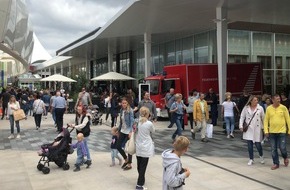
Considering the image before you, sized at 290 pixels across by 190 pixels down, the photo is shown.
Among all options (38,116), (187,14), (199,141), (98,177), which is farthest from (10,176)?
(187,14)

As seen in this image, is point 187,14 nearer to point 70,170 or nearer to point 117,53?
point 70,170

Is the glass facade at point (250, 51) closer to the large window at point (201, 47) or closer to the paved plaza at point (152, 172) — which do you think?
the large window at point (201, 47)

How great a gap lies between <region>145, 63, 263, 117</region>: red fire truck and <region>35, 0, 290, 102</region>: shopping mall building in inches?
40.8

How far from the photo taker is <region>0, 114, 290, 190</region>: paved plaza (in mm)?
7297

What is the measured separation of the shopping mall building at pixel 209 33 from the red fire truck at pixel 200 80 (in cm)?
104

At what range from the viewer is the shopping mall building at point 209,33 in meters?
18.6

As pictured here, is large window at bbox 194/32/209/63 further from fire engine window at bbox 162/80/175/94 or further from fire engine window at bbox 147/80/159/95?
fire engine window at bbox 162/80/175/94

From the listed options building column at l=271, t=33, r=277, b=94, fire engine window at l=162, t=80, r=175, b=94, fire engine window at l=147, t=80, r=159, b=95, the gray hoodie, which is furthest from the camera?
building column at l=271, t=33, r=277, b=94

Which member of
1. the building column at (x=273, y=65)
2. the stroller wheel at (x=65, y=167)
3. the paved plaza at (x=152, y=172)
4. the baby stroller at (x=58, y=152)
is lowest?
the paved plaza at (x=152, y=172)

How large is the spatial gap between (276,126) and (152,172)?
115 inches

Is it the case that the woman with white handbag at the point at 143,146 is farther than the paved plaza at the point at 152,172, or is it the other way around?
the paved plaza at the point at 152,172

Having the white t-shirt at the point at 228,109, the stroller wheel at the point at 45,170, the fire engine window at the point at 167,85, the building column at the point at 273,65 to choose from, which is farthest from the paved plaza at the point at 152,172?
the building column at the point at 273,65

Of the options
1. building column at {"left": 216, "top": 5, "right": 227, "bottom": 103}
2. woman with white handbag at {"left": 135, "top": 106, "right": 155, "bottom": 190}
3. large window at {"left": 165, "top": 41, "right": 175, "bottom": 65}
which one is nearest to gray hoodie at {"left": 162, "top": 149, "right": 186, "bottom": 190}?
woman with white handbag at {"left": 135, "top": 106, "right": 155, "bottom": 190}

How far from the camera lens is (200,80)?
1928 cm
